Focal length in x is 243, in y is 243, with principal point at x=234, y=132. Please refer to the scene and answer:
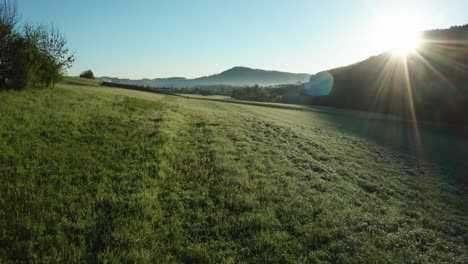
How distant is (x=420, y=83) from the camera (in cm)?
5031

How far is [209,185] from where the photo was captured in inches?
300

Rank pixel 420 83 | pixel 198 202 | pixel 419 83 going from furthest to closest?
pixel 419 83 → pixel 420 83 → pixel 198 202

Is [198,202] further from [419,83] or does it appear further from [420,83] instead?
[419,83]

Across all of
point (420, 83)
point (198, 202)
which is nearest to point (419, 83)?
point (420, 83)

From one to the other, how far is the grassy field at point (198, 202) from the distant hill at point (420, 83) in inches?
1647

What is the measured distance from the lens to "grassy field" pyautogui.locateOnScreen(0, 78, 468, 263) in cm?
460

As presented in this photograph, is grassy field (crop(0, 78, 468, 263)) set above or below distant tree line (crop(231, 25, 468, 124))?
below

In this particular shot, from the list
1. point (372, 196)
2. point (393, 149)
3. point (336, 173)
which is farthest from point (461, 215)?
point (393, 149)

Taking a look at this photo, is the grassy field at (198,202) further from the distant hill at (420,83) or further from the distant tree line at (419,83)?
the distant hill at (420,83)

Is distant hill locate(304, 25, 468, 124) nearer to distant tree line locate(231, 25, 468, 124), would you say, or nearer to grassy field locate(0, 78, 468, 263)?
distant tree line locate(231, 25, 468, 124)

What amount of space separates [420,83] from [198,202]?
2371 inches

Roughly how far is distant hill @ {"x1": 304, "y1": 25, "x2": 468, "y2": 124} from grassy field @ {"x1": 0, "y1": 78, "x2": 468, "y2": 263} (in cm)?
4184

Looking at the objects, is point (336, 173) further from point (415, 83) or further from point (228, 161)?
point (415, 83)

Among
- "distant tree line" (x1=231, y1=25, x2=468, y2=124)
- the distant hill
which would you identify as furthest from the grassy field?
the distant hill
